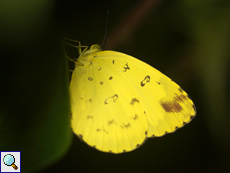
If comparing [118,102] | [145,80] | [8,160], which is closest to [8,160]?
[8,160]

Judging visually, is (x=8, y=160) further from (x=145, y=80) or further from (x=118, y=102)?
(x=145, y=80)

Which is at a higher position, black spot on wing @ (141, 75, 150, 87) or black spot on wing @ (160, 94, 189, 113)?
black spot on wing @ (141, 75, 150, 87)

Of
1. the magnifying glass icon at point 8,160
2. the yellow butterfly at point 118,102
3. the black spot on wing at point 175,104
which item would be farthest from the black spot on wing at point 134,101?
the magnifying glass icon at point 8,160

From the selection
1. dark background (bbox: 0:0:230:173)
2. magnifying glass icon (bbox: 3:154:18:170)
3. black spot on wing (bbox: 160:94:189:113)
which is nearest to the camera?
dark background (bbox: 0:0:230:173)

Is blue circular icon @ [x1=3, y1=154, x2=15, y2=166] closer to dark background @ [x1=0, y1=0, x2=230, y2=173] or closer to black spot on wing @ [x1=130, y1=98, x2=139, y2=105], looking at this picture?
dark background @ [x1=0, y1=0, x2=230, y2=173]

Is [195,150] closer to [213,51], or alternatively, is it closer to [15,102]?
[213,51]

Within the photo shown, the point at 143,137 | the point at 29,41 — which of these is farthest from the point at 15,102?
the point at 143,137

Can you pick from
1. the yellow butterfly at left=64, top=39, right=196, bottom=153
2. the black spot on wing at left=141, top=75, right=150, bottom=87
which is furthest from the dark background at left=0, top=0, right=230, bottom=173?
the black spot on wing at left=141, top=75, right=150, bottom=87
